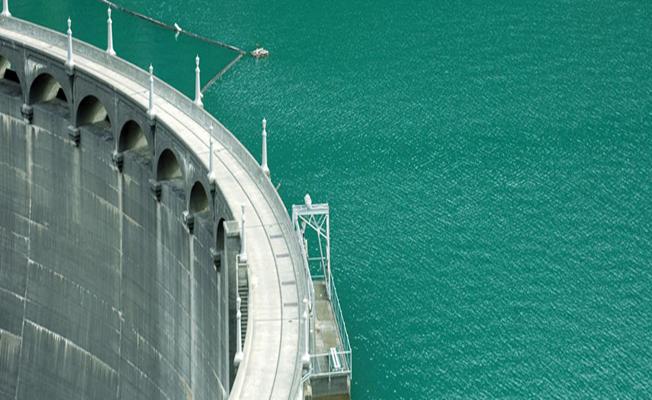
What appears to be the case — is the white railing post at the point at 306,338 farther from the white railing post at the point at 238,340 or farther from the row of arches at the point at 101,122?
the row of arches at the point at 101,122

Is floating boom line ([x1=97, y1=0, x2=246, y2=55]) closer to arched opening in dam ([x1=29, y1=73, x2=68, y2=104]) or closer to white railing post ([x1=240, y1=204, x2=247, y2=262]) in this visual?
arched opening in dam ([x1=29, y1=73, x2=68, y2=104])

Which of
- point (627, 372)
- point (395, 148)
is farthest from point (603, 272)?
point (395, 148)

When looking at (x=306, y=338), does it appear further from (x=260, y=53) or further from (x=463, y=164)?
(x=260, y=53)

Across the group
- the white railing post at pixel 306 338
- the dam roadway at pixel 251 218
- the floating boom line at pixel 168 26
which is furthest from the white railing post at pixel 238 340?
the floating boom line at pixel 168 26

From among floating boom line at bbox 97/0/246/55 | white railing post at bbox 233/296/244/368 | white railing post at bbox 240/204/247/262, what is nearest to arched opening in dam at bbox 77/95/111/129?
white railing post at bbox 240/204/247/262

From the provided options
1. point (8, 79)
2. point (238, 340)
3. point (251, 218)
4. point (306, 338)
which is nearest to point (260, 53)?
point (8, 79)
